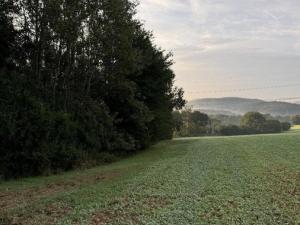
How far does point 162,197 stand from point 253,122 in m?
68.1

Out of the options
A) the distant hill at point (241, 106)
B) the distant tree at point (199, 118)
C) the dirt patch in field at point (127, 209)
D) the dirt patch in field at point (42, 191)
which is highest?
the distant hill at point (241, 106)

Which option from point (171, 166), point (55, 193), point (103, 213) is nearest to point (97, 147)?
point (171, 166)

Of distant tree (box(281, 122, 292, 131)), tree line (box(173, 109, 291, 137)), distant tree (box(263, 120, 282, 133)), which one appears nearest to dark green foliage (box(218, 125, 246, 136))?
tree line (box(173, 109, 291, 137))

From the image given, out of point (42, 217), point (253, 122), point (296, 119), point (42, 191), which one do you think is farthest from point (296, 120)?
point (42, 217)

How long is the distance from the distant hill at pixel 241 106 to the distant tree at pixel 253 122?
27938mm

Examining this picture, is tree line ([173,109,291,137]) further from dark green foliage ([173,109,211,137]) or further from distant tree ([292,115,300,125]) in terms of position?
distant tree ([292,115,300,125])

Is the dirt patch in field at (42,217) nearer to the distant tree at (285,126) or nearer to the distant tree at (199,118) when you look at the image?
the distant tree at (285,126)

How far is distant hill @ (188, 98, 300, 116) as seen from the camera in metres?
109

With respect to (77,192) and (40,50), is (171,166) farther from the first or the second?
(40,50)

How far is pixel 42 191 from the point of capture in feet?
37.0

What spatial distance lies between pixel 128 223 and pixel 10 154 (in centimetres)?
862

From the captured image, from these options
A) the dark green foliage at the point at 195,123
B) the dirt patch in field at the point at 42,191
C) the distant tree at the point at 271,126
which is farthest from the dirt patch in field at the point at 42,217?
the dark green foliage at the point at 195,123

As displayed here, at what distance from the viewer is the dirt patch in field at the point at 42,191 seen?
952cm

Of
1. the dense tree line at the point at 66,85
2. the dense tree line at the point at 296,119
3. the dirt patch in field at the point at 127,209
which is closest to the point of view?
the dirt patch in field at the point at 127,209
